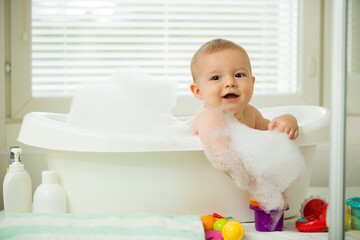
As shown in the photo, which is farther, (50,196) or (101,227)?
(50,196)

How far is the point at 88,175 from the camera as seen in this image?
1430mm

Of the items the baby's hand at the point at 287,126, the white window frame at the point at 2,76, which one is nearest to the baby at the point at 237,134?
the baby's hand at the point at 287,126

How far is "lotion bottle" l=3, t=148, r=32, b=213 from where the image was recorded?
1.57m

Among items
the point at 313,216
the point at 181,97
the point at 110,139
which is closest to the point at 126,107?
the point at 110,139

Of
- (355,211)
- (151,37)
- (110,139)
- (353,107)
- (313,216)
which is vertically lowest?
(313,216)

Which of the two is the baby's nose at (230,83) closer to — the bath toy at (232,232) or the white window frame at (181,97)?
the bath toy at (232,232)

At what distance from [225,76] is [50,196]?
2.28ft

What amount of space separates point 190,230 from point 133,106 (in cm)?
48

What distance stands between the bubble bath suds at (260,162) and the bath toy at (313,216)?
4.4 inches

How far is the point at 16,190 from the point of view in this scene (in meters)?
1.58

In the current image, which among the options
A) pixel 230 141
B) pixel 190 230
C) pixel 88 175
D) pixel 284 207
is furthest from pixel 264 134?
pixel 88 175

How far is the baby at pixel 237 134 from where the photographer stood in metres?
1.36

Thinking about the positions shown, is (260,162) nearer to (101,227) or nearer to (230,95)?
(230,95)

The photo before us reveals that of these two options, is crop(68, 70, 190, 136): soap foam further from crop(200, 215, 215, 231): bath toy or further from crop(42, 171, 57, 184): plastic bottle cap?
crop(200, 215, 215, 231): bath toy
